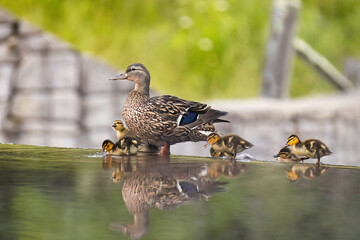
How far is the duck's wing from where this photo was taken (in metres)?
5.25

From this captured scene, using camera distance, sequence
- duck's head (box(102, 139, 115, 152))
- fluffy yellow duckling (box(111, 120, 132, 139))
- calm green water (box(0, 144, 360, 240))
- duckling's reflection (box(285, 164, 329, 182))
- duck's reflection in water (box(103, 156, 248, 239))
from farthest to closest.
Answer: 1. fluffy yellow duckling (box(111, 120, 132, 139))
2. duck's head (box(102, 139, 115, 152))
3. duckling's reflection (box(285, 164, 329, 182))
4. duck's reflection in water (box(103, 156, 248, 239))
5. calm green water (box(0, 144, 360, 240))

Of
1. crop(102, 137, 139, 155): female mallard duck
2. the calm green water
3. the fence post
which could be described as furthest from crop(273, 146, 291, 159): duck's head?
the fence post

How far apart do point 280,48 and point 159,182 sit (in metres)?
6.52

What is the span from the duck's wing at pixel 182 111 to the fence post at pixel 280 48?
15.9 ft

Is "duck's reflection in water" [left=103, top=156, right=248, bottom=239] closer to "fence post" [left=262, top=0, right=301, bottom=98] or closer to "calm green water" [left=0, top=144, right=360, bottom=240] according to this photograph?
"calm green water" [left=0, top=144, right=360, bottom=240]

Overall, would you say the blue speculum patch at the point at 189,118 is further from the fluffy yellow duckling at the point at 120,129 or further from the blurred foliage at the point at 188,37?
the blurred foliage at the point at 188,37

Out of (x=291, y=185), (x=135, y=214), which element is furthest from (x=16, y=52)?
(x=135, y=214)

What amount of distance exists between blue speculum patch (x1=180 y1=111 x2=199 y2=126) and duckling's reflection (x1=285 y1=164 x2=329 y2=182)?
0.83 metres

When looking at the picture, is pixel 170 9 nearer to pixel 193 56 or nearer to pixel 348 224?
pixel 193 56

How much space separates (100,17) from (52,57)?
2206 millimetres

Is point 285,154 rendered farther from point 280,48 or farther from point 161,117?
point 280,48

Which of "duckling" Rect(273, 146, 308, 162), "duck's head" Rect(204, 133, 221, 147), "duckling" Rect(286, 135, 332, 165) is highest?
"duck's head" Rect(204, 133, 221, 147)

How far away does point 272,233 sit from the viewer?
268 centimetres

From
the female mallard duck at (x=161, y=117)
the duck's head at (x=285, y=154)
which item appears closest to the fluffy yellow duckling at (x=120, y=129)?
the female mallard duck at (x=161, y=117)
